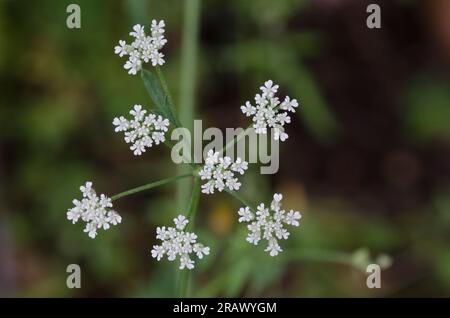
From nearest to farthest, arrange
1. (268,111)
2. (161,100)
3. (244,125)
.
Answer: (161,100) → (268,111) → (244,125)

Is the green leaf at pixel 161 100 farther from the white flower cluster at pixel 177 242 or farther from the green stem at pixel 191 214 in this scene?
the white flower cluster at pixel 177 242

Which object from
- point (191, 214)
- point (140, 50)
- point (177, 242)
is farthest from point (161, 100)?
point (177, 242)

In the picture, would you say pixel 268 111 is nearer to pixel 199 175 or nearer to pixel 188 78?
pixel 199 175

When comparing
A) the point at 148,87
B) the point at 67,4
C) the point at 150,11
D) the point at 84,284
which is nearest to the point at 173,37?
the point at 150,11

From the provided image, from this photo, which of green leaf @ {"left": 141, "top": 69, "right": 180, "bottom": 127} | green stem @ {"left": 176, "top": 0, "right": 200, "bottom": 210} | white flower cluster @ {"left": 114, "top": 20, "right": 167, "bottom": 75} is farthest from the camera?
green stem @ {"left": 176, "top": 0, "right": 200, "bottom": 210}

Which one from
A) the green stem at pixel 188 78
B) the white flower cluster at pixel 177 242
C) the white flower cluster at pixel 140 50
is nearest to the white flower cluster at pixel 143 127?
the white flower cluster at pixel 140 50

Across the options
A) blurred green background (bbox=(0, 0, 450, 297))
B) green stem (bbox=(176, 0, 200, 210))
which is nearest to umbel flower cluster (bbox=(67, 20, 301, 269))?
green stem (bbox=(176, 0, 200, 210))

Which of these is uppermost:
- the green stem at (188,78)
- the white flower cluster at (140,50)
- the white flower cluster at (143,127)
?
the green stem at (188,78)

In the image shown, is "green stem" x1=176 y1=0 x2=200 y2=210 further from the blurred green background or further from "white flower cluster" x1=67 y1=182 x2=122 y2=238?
"white flower cluster" x1=67 y1=182 x2=122 y2=238
